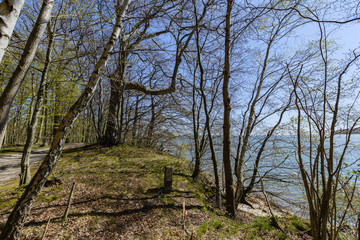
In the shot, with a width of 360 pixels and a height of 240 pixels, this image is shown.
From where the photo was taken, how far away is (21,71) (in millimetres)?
2486

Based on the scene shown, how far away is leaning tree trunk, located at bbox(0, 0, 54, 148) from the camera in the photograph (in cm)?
236

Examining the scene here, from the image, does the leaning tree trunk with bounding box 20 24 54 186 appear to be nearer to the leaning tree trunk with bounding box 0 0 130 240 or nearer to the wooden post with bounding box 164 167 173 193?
the leaning tree trunk with bounding box 0 0 130 240

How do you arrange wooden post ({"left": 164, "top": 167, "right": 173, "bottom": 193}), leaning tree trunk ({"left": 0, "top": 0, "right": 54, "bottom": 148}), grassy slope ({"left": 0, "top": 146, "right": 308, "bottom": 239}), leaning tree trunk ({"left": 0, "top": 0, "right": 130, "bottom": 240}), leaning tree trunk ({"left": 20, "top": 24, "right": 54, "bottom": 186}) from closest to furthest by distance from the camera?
leaning tree trunk ({"left": 0, "top": 0, "right": 130, "bottom": 240}) → leaning tree trunk ({"left": 0, "top": 0, "right": 54, "bottom": 148}) → grassy slope ({"left": 0, "top": 146, "right": 308, "bottom": 239}) → leaning tree trunk ({"left": 20, "top": 24, "right": 54, "bottom": 186}) → wooden post ({"left": 164, "top": 167, "right": 173, "bottom": 193})

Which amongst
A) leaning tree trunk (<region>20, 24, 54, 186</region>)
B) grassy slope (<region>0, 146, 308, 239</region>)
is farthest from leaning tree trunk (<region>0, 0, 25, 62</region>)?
grassy slope (<region>0, 146, 308, 239</region>)

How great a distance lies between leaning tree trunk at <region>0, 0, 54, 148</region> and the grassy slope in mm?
1721

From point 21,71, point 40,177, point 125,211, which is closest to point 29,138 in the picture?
point 21,71

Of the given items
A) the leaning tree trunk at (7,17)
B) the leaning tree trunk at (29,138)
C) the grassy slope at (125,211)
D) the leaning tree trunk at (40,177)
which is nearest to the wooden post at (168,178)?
the grassy slope at (125,211)

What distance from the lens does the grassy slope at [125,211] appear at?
2840mm

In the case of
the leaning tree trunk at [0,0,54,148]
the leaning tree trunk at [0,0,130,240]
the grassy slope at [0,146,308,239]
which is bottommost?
the grassy slope at [0,146,308,239]

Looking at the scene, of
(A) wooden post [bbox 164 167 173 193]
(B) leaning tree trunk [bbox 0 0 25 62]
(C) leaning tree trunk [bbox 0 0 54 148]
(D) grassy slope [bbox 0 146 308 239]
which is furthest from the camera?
(A) wooden post [bbox 164 167 173 193]

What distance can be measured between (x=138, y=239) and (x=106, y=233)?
2.01 ft

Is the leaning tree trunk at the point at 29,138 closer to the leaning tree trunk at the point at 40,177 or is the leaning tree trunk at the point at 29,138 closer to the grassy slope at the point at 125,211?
the grassy slope at the point at 125,211

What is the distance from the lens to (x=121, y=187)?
4324 mm

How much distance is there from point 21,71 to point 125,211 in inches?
133
